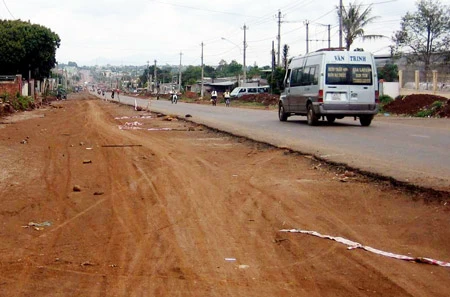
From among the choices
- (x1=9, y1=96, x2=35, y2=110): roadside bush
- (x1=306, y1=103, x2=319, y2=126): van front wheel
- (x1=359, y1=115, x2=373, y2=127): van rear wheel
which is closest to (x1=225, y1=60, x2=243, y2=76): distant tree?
(x1=9, y1=96, x2=35, y2=110): roadside bush

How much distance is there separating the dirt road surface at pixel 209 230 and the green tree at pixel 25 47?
2363 inches

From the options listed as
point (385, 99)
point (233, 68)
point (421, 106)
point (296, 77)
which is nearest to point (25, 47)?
point (385, 99)

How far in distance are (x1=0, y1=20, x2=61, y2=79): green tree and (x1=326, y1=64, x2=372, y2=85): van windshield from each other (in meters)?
53.0

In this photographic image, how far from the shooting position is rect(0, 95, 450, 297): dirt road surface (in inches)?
201

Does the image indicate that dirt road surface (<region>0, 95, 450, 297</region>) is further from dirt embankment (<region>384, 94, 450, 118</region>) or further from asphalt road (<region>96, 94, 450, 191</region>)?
dirt embankment (<region>384, 94, 450, 118</region>)

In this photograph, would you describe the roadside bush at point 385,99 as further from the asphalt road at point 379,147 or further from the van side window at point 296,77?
the asphalt road at point 379,147

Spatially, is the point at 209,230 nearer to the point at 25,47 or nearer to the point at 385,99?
the point at 385,99

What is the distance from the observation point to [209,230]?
6.85m

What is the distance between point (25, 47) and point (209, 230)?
6714 centimetres

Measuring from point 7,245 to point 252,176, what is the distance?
201 inches

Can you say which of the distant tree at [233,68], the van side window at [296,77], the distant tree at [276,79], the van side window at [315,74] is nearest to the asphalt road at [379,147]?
the van side window at [315,74]

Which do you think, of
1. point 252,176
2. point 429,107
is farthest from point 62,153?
point 429,107

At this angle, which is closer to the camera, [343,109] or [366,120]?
[343,109]

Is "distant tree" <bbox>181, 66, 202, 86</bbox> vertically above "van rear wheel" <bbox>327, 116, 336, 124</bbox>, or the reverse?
"distant tree" <bbox>181, 66, 202, 86</bbox>
